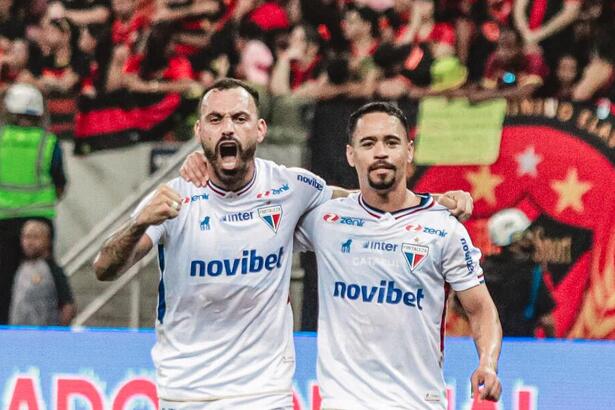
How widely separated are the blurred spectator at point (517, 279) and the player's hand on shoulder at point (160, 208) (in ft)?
10.5

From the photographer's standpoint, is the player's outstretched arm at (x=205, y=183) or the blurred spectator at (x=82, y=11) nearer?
the player's outstretched arm at (x=205, y=183)

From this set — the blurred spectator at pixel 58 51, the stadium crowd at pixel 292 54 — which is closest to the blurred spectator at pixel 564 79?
the stadium crowd at pixel 292 54

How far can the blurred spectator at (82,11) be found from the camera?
36.6 ft

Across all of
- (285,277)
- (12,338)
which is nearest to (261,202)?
(285,277)

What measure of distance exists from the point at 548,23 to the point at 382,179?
442 cm

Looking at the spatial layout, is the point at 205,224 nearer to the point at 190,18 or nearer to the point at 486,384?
the point at 486,384

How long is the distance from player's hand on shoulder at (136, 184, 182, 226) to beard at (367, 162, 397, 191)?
3.03 ft

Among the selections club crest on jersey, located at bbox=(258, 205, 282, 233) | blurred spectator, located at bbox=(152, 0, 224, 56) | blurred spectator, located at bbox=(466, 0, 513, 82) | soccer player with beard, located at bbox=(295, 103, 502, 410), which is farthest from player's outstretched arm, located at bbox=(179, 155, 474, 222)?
blurred spectator, located at bbox=(152, 0, 224, 56)

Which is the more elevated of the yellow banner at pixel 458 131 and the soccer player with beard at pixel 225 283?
the yellow banner at pixel 458 131

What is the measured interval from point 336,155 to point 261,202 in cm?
238

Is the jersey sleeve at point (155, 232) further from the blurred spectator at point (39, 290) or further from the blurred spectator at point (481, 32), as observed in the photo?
the blurred spectator at point (481, 32)

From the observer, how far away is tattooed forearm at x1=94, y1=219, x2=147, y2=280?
17.6 feet

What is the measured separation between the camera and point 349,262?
561 cm

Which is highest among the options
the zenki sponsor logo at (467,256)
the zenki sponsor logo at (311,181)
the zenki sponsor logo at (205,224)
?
the zenki sponsor logo at (311,181)
